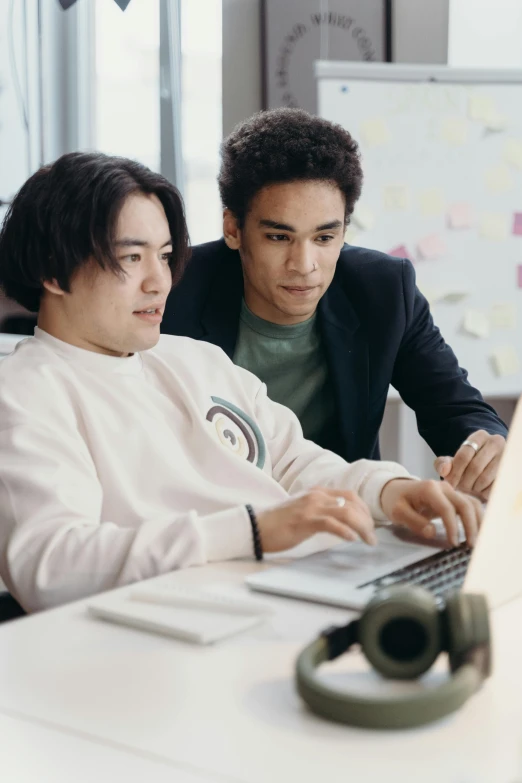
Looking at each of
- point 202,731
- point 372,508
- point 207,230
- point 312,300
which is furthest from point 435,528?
point 207,230

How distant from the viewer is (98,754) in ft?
1.97

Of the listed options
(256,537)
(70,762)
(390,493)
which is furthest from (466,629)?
(390,493)

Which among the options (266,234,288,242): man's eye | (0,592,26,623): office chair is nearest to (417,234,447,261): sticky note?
(266,234,288,242): man's eye

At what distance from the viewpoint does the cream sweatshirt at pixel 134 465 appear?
1032mm

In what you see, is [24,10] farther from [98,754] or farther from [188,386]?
[98,754]

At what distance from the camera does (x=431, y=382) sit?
6.57 ft

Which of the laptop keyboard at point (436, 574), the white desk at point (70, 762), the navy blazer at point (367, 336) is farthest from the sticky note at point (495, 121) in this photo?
the white desk at point (70, 762)

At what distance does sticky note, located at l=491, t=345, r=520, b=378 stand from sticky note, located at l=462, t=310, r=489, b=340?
69 mm

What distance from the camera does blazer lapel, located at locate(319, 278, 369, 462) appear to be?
193cm

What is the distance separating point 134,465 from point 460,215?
2.04m

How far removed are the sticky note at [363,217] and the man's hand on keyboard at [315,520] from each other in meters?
2.01

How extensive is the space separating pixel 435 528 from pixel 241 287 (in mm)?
971

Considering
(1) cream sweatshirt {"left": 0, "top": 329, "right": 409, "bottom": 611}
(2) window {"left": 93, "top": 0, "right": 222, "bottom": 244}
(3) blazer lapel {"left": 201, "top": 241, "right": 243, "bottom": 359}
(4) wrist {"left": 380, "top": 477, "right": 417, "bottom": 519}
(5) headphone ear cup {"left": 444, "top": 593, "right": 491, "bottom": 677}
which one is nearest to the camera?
(5) headphone ear cup {"left": 444, "top": 593, "right": 491, "bottom": 677}

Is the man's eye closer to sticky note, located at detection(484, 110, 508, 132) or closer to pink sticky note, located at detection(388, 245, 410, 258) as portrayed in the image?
pink sticky note, located at detection(388, 245, 410, 258)
